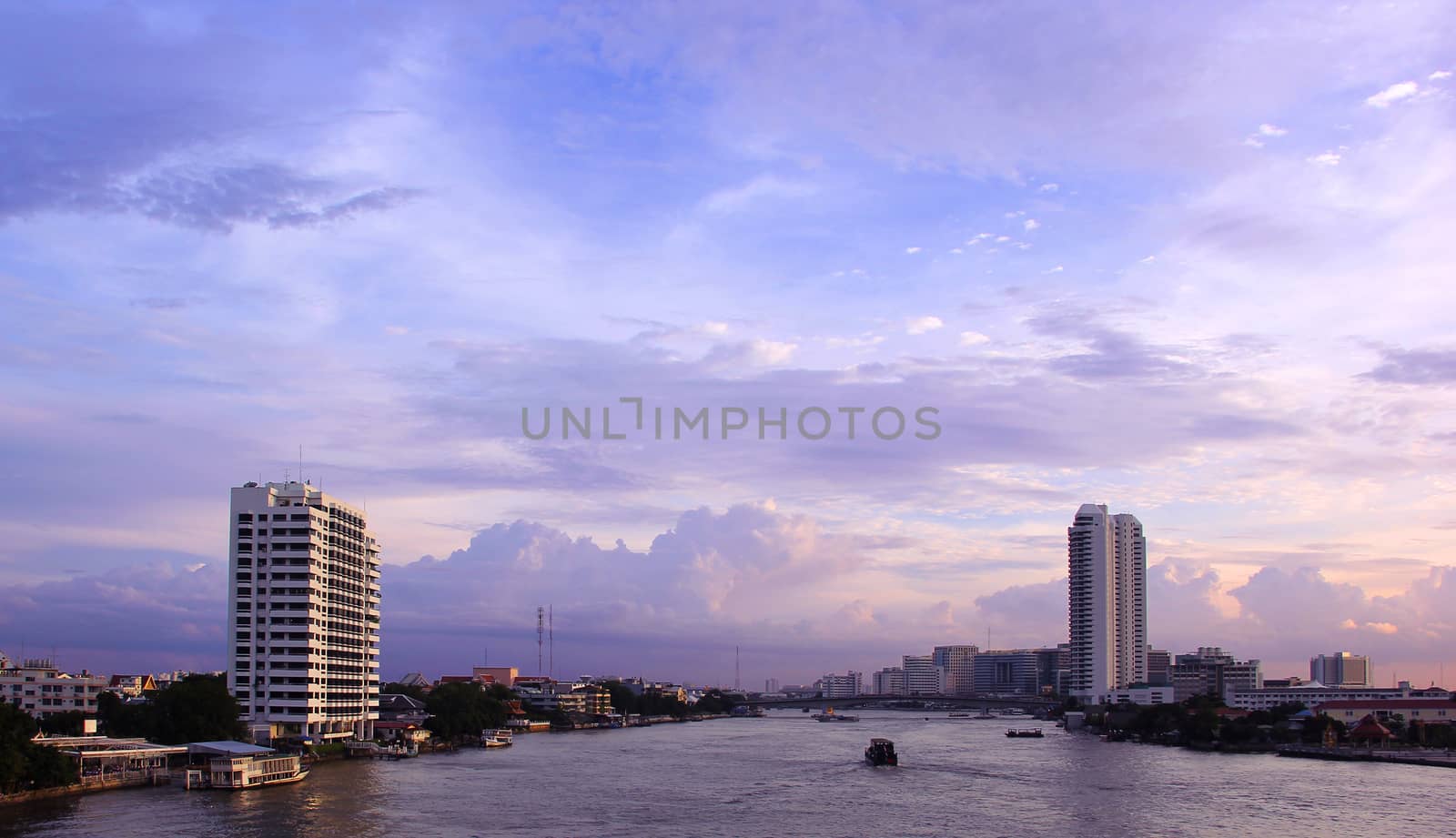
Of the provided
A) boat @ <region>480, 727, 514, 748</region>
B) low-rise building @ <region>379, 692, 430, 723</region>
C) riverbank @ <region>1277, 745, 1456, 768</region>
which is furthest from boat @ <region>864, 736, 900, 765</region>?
low-rise building @ <region>379, 692, 430, 723</region>

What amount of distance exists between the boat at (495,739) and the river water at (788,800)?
9.73 meters

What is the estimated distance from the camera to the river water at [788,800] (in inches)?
1346

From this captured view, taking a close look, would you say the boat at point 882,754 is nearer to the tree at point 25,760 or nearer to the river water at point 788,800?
the river water at point 788,800

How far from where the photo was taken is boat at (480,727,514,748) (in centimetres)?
7706

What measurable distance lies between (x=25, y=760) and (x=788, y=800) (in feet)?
78.6

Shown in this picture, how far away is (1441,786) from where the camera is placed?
162 ft

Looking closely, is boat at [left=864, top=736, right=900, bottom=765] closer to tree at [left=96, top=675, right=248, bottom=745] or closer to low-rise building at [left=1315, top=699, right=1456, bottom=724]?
tree at [left=96, top=675, right=248, bottom=745]

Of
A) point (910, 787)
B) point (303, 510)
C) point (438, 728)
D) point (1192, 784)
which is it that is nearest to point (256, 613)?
point (303, 510)

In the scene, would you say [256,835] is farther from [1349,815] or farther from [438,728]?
[438,728]

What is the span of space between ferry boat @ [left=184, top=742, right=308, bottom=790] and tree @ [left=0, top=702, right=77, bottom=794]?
424 cm

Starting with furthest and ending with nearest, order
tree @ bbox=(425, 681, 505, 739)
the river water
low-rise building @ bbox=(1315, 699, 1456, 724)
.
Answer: low-rise building @ bbox=(1315, 699, 1456, 724) < tree @ bbox=(425, 681, 505, 739) < the river water

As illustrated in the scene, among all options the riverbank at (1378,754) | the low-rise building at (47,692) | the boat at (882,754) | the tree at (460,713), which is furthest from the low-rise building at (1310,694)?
the low-rise building at (47,692)

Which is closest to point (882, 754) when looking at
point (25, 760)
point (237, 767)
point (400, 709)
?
point (237, 767)

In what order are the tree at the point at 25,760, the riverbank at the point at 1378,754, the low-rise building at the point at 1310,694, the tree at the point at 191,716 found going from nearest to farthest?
the tree at the point at 25,760 < the tree at the point at 191,716 < the riverbank at the point at 1378,754 < the low-rise building at the point at 1310,694
